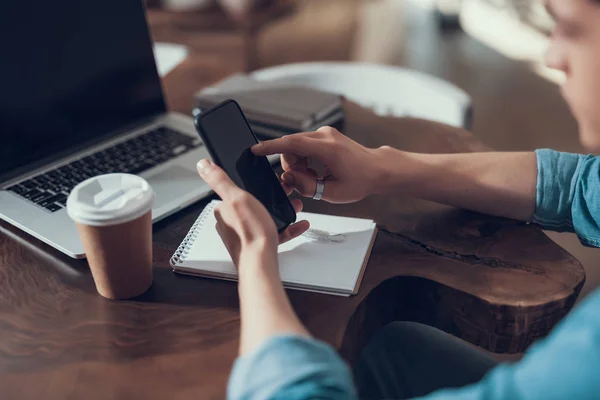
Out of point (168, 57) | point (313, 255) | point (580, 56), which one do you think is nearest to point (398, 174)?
point (313, 255)

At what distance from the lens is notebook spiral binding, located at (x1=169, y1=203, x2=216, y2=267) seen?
0.76 meters

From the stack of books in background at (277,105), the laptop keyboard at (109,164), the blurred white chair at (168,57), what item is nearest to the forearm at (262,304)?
the laptop keyboard at (109,164)

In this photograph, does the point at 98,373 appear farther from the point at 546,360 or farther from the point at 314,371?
the point at 546,360

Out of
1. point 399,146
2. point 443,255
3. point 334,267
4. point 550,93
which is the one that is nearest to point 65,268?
point 334,267

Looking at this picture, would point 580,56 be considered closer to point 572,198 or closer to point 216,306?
point 572,198

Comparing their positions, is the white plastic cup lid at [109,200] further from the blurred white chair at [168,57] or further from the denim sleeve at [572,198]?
the blurred white chair at [168,57]

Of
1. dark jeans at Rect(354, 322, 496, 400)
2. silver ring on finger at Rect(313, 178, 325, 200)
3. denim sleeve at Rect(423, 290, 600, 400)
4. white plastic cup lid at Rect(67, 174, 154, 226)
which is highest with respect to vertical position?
white plastic cup lid at Rect(67, 174, 154, 226)

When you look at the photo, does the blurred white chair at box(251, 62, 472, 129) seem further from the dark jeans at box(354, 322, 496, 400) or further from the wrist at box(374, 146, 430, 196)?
Result: the dark jeans at box(354, 322, 496, 400)

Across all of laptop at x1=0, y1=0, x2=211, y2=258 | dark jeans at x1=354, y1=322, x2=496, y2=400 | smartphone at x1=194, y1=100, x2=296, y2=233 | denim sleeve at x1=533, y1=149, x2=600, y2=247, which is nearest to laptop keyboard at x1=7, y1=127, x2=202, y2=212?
laptop at x1=0, y1=0, x2=211, y2=258

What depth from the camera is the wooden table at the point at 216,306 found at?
0.61 meters

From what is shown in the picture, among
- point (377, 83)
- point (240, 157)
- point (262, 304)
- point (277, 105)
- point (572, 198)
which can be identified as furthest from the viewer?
point (377, 83)

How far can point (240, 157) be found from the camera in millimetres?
753

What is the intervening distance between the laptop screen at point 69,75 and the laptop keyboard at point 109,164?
62mm

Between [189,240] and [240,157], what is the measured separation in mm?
139
